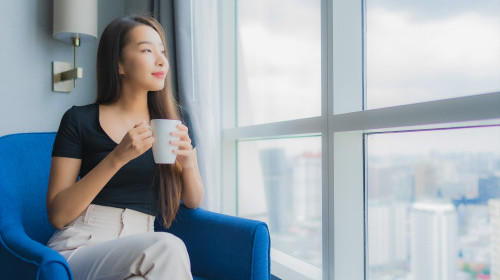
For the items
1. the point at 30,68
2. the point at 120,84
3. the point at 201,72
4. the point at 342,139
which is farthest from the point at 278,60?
the point at 30,68

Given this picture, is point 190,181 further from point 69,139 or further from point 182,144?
point 69,139

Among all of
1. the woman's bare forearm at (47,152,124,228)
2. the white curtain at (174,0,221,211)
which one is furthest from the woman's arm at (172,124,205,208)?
the white curtain at (174,0,221,211)

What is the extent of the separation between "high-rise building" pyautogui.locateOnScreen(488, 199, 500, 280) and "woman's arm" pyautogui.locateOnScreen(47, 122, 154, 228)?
856mm

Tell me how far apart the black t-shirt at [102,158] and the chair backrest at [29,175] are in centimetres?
24

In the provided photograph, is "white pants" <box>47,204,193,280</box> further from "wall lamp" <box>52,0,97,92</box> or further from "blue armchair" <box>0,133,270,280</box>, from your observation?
"wall lamp" <box>52,0,97,92</box>

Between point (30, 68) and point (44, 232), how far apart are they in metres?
0.94

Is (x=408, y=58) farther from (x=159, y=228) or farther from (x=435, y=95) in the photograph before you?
(x=159, y=228)

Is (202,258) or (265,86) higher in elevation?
(265,86)

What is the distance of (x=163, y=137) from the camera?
3.35ft

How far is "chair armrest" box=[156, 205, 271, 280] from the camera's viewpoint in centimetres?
113

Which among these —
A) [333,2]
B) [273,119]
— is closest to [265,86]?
[273,119]

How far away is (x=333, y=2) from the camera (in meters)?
1.33

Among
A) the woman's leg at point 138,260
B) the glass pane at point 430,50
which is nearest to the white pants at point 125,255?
the woman's leg at point 138,260

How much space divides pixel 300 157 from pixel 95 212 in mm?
801
